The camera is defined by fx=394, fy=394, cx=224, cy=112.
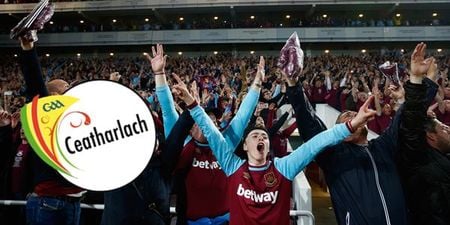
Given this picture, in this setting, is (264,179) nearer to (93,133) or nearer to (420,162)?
(420,162)

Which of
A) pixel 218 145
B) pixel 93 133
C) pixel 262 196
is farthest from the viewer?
pixel 218 145

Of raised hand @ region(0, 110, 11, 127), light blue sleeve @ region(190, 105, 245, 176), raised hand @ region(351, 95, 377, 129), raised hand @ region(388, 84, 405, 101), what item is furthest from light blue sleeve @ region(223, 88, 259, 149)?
raised hand @ region(0, 110, 11, 127)

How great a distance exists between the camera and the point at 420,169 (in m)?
2.38

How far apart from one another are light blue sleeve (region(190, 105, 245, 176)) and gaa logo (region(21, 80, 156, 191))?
901mm

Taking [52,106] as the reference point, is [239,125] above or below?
below

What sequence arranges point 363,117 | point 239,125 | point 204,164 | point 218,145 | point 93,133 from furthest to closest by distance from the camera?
1. point 204,164
2. point 239,125
3. point 218,145
4. point 363,117
5. point 93,133

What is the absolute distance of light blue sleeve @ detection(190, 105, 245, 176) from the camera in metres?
2.53

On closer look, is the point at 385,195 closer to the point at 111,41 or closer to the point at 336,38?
the point at 336,38

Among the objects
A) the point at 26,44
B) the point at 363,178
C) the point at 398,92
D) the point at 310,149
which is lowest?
the point at 363,178

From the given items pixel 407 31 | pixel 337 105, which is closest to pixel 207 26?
pixel 407 31

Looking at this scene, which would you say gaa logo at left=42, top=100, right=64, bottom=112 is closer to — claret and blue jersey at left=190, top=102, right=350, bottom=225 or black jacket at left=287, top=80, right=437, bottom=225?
claret and blue jersey at left=190, top=102, right=350, bottom=225

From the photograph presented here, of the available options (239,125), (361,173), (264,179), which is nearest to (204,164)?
(239,125)

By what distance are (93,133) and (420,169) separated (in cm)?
191

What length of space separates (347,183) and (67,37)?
28.8 m
